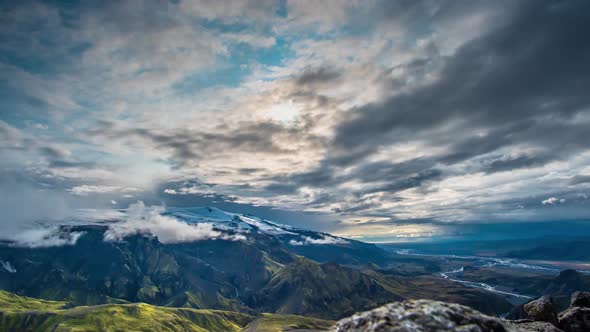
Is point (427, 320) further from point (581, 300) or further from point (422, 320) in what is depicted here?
point (581, 300)

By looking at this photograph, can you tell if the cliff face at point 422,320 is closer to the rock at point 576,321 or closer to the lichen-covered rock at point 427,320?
the lichen-covered rock at point 427,320

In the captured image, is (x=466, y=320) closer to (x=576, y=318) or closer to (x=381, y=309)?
(x=381, y=309)

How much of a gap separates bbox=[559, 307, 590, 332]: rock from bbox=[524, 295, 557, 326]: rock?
163 cm

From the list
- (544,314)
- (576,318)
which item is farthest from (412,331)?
(544,314)

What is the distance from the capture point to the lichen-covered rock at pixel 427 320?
1370 cm

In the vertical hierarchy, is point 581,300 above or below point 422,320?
below

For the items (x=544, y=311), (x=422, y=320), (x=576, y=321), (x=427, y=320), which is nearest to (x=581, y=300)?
(x=544, y=311)

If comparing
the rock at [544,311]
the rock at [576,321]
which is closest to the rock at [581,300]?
the rock at [544,311]

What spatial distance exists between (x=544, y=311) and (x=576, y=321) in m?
4.41

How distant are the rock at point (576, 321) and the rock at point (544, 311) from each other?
1633mm

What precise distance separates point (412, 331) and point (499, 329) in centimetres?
458

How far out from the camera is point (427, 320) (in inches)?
551

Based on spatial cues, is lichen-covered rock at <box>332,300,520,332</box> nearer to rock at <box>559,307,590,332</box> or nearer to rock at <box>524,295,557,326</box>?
Answer: rock at <box>559,307,590,332</box>

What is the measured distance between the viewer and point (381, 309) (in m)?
15.1
